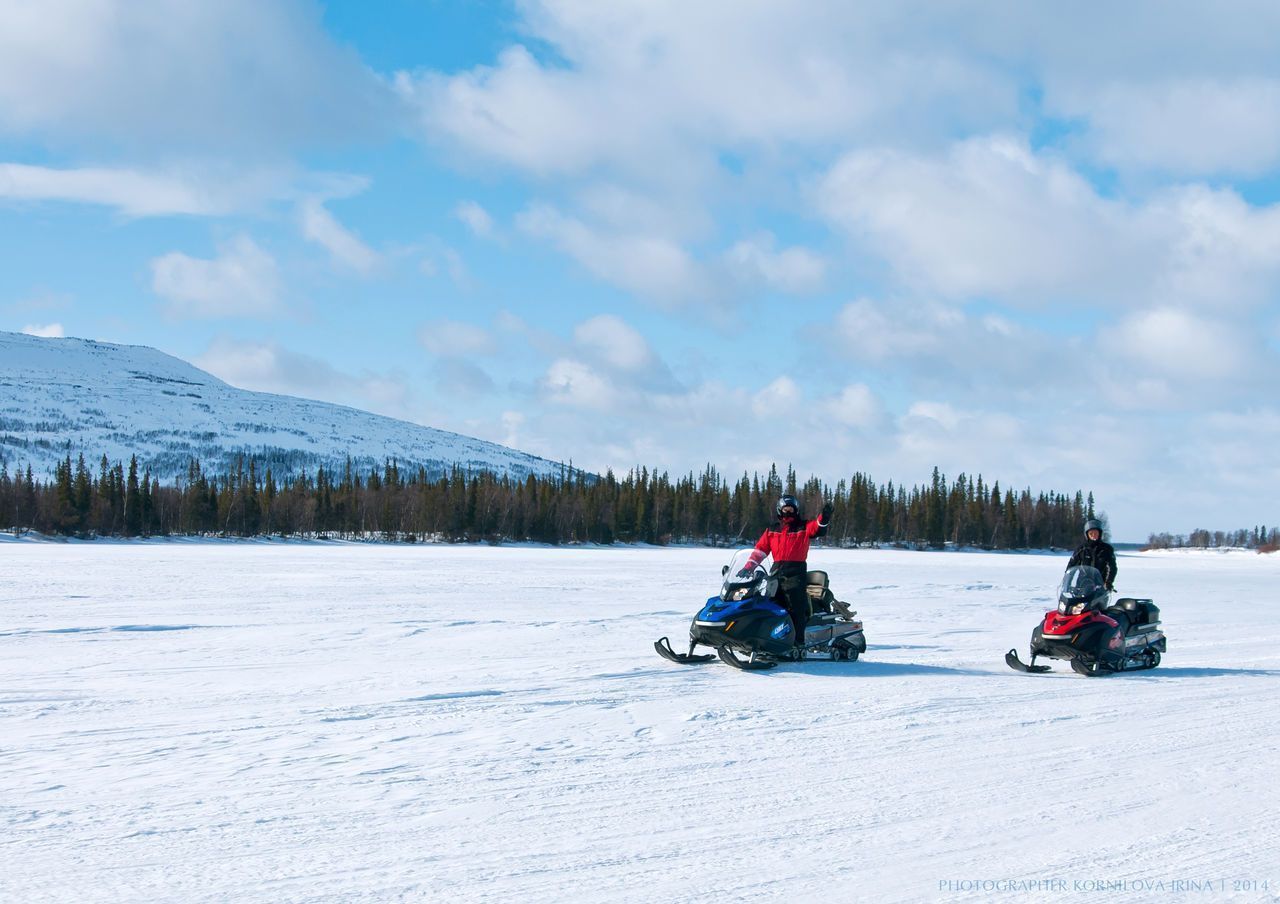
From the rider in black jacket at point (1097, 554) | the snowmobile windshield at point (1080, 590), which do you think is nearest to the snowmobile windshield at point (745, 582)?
the snowmobile windshield at point (1080, 590)

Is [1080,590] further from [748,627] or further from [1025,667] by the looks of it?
[748,627]

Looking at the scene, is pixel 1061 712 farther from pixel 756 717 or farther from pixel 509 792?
pixel 509 792

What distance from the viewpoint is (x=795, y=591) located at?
1223 cm

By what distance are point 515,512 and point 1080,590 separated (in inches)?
4366

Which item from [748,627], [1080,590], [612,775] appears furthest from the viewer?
[1080,590]

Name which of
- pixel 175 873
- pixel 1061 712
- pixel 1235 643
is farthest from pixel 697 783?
pixel 1235 643

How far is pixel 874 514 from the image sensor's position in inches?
5364

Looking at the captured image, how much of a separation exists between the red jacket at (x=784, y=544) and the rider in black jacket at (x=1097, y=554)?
3615 mm

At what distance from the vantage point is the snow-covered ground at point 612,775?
513cm

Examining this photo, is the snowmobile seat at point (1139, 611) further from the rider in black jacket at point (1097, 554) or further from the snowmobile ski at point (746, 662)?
the snowmobile ski at point (746, 662)

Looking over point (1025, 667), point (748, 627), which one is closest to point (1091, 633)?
point (1025, 667)

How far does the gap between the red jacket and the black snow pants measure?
92mm

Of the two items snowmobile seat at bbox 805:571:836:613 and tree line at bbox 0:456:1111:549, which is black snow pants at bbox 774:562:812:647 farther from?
tree line at bbox 0:456:1111:549

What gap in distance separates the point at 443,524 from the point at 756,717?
113913mm
